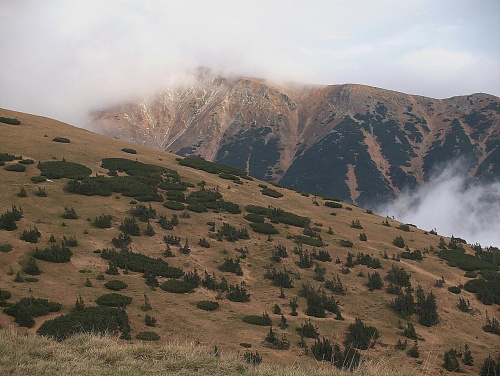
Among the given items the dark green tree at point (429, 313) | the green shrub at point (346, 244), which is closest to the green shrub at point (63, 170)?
the green shrub at point (346, 244)

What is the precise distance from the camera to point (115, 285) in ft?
70.4

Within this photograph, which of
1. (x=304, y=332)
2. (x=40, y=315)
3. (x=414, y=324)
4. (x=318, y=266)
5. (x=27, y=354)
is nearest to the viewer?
(x=27, y=354)

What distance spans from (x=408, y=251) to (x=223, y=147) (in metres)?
156

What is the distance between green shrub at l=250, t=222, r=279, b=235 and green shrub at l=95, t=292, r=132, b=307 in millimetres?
15722

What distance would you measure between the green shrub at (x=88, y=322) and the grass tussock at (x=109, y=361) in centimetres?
532

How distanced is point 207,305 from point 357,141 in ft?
518

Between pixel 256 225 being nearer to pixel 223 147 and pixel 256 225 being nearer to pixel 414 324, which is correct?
pixel 414 324

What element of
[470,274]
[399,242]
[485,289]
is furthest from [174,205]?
[470,274]

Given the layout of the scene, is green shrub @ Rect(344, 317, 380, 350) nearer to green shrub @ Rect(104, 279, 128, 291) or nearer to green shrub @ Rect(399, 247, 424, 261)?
green shrub @ Rect(104, 279, 128, 291)

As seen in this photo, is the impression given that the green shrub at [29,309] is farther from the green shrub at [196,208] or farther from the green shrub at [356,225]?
the green shrub at [356,225]

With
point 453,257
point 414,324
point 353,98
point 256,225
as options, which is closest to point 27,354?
point 414,324

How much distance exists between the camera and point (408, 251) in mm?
36906

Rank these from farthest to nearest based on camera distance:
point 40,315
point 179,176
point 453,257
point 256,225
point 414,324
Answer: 1. point 179,176
2. point 453,257
3. point 256,225
4. point 414,324
5. point 40,315

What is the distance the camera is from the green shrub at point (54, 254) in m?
22.1
